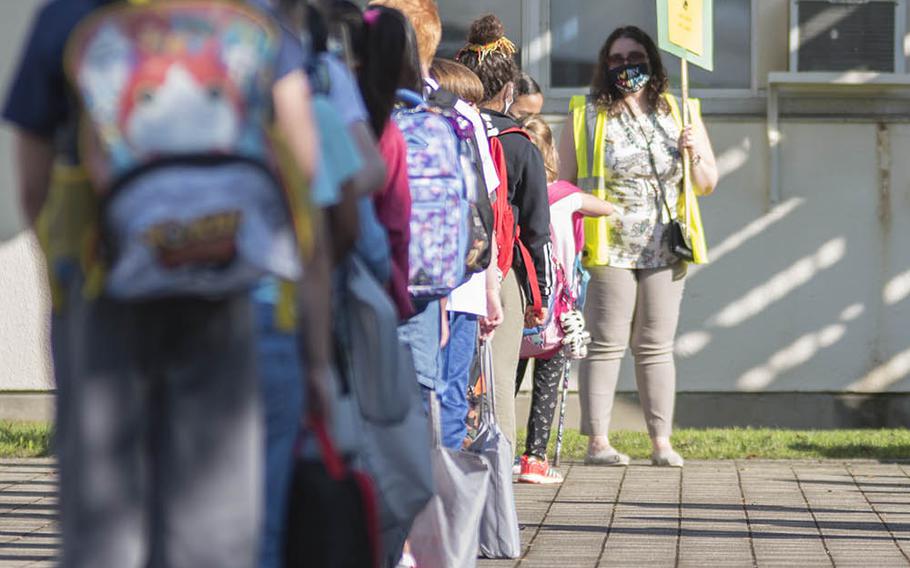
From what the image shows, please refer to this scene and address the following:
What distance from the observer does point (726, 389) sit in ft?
42.9

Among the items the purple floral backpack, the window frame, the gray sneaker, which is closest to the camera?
the purple floral backpack

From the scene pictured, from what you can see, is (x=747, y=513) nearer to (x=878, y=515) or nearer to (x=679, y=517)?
(x=679, y=517)

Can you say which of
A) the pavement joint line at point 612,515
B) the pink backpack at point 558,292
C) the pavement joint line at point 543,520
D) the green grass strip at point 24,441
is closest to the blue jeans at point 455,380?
the pavement joint line at point 543,520

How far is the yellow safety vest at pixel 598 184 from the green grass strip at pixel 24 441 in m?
3.13

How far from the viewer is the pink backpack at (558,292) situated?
9.64 meters

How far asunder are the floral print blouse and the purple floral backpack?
458cm

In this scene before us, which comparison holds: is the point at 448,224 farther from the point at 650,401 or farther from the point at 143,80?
the point at 650,401

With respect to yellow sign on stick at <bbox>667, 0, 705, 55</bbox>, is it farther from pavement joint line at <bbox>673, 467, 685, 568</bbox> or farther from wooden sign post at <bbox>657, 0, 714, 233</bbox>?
pavement joint line at <bbox>673, 467, 685, 568</bbox>

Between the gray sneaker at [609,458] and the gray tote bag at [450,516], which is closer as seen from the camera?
the gray tote bag at [450,516]

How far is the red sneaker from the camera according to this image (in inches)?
384

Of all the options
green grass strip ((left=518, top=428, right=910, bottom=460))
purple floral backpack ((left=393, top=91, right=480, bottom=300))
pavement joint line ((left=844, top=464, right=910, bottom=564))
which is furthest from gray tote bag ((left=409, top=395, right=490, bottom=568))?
green grass strip ((left=518, top=428, right=910, bottom=460))

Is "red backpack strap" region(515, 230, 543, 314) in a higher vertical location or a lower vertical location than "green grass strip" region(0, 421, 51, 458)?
higher

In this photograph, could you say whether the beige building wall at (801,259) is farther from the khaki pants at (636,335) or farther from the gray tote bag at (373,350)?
the gray tote bag at (373,350)

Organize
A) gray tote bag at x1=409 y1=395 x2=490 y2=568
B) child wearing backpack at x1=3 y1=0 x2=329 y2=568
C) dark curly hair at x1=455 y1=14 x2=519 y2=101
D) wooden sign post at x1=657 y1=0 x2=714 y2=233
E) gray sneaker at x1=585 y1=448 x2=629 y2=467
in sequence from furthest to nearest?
wooden sign post at x1=657 y1=0 x2=714 y2=233 < gray sneaker at x1=585 y1=448 x2=629 y2=467 < dark curly hair at x1=455 y1=14 x2=519 y2=101 < gray tote bag at x1=409 y1=395 x2=490 y2=568 < child wearing backpack at x1=3 y1=0 x2=329 y2=568
